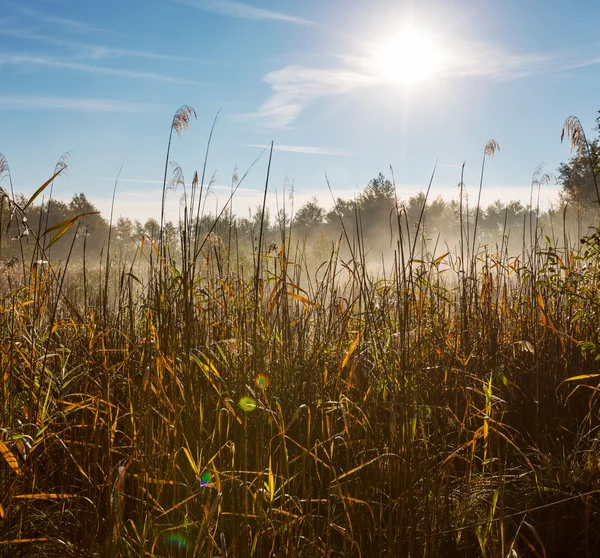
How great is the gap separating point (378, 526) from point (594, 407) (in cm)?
143

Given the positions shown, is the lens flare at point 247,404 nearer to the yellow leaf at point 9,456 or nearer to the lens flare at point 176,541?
the lens flare at point 176,541

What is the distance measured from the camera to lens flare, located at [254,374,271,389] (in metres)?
1.74

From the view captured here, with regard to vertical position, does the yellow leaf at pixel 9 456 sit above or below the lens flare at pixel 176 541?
above

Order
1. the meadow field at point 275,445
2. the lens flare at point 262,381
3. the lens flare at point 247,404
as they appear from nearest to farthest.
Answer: the meadow field at point 275,445 < the lens flare at point 247,404 < the lens flare at point 262,381

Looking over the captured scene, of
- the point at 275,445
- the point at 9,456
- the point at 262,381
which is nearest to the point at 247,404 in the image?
the point at 262,381

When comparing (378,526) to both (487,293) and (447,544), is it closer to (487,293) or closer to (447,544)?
(447,544)

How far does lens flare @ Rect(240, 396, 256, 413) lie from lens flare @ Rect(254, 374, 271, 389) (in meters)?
0.05

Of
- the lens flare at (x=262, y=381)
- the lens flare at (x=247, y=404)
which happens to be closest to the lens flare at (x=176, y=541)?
the lens flare at (x=247, y=404)

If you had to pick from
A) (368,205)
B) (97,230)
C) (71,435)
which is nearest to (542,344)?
(71,435)

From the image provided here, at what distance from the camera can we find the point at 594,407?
8.21 feet

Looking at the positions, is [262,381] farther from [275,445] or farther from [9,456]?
[9,456]

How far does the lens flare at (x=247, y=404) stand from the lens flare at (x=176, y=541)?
1.24ft

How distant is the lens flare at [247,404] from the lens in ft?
5.30

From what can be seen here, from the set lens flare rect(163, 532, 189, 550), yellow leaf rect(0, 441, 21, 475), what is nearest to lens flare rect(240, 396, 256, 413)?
lens flare rect(163, 532, 189, 550)
